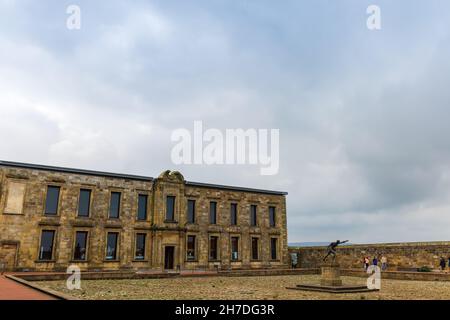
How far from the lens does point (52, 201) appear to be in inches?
1071

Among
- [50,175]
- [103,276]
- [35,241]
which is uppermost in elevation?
[50,175]

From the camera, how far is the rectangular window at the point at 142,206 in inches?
1210

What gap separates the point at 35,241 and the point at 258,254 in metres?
19.7

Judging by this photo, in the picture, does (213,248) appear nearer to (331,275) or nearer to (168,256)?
(168,256)

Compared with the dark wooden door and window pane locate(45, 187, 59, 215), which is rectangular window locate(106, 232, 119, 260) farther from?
window pane locate(45, 187, 59, 215)

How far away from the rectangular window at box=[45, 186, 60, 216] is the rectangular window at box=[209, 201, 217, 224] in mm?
13071

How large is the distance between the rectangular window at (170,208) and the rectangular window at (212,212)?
12.5ft

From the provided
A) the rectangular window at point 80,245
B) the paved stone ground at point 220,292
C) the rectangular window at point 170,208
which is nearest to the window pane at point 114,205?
the rectangular window at point 80,245

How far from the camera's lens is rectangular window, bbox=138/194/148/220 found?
30.7 metres

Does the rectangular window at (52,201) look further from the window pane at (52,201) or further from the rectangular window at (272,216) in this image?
the rectangular window at (272,216)
